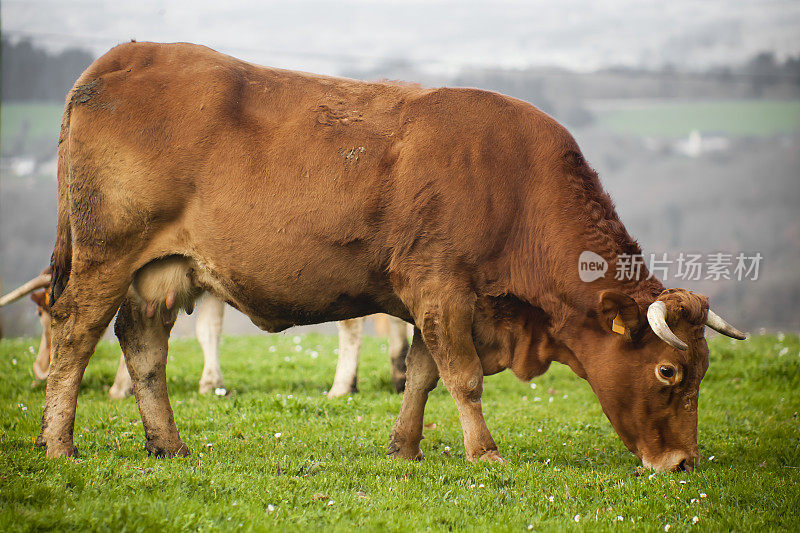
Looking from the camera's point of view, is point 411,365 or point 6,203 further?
point 6,203

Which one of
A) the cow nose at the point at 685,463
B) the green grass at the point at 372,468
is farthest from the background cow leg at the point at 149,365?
the cow nose at the point at 685,463

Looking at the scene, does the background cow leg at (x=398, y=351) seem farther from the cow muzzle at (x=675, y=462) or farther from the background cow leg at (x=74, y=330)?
the background cow leg at (x=74, y=330)

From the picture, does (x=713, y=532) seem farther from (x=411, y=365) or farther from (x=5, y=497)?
(x=5, y=497)

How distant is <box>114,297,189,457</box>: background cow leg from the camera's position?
6.85 meters

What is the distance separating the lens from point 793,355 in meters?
11.9

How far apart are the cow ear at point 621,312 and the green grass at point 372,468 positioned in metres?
1.18

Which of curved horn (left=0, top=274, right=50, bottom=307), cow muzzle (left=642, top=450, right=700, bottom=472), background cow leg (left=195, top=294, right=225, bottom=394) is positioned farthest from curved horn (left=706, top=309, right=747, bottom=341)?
curved horn (left=0, top=274, right=50, bottom=307)

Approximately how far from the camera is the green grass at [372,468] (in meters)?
5.12

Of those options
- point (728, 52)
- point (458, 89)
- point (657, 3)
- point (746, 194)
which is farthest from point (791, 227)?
point (458, 89)

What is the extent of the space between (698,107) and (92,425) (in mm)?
41948

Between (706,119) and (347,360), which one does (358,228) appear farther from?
(706,119)

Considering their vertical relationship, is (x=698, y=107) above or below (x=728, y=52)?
below

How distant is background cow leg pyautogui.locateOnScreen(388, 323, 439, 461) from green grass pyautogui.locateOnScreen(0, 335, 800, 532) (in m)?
0.24

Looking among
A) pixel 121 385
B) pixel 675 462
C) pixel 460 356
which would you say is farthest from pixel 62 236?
pixel 675 462
